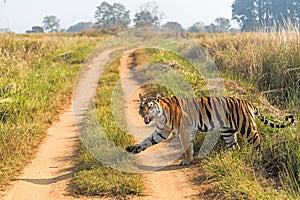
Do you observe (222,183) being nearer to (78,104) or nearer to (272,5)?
(78,104)

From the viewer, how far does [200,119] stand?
18.4 ft

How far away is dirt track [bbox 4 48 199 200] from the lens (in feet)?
15.2

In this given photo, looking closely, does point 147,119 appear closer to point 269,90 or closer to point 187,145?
point 187,145

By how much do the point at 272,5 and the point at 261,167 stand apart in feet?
35.6

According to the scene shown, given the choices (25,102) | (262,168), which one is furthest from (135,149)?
(25,102)

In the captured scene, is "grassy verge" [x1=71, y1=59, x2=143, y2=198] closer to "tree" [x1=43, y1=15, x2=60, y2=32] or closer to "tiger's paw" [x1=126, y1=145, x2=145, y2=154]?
"tiger's paw" [x1=126, y1=145, x2=145, y2=154]

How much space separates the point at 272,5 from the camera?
14461mm

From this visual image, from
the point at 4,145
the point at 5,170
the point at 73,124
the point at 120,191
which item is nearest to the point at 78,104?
the point at 73,124

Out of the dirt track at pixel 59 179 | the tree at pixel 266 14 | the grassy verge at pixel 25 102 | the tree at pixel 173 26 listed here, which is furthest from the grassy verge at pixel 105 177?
the tree at pixel 173 26

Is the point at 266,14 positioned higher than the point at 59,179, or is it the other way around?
the point at 266,14

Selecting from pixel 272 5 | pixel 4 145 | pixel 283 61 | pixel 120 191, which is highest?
pixel 272 5

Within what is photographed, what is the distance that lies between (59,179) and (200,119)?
2021 mm

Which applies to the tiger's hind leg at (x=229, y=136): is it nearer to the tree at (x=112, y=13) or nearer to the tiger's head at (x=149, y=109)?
the tiger's head at (x=149, y=109)

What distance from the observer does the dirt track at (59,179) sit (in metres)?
4.64
